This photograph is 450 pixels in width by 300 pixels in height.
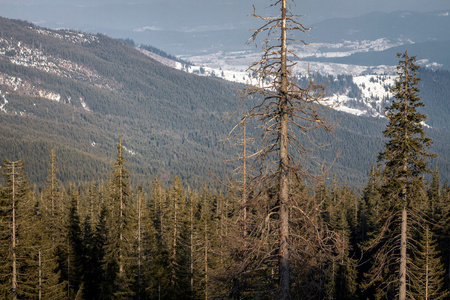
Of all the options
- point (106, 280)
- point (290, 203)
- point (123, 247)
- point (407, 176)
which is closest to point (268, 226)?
point (290, 203)

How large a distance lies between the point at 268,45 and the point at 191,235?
89.5 ft

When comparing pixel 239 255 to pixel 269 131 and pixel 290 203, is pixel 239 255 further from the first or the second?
pixel 269 131

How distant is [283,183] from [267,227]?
5.00ft

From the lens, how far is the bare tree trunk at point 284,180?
14992 mm

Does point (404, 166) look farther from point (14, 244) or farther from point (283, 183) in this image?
point (14, 244)

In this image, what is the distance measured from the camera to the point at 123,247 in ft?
126

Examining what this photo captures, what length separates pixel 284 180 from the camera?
15250mm

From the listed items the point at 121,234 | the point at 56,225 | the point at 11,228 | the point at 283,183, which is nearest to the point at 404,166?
the point at 283,183

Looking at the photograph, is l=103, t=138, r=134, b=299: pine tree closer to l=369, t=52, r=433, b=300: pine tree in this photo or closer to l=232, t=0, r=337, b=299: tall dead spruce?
l=369, t=52, r=433, b=300: pine tree

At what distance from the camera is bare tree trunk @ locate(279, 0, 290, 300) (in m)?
15.0

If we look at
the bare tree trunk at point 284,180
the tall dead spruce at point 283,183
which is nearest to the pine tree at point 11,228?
the tall dead spruce at point 283,183

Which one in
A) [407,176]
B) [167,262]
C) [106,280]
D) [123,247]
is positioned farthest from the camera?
[167,262]

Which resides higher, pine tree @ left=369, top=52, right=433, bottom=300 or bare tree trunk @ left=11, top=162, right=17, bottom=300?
pine tree @ left=369, top=52, right=433, bottom=300

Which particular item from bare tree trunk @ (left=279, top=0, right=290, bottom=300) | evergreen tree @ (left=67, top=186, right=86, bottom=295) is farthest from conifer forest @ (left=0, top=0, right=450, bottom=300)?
evergreen tree @ (left=67, top=186, right=86, bottom=295)
